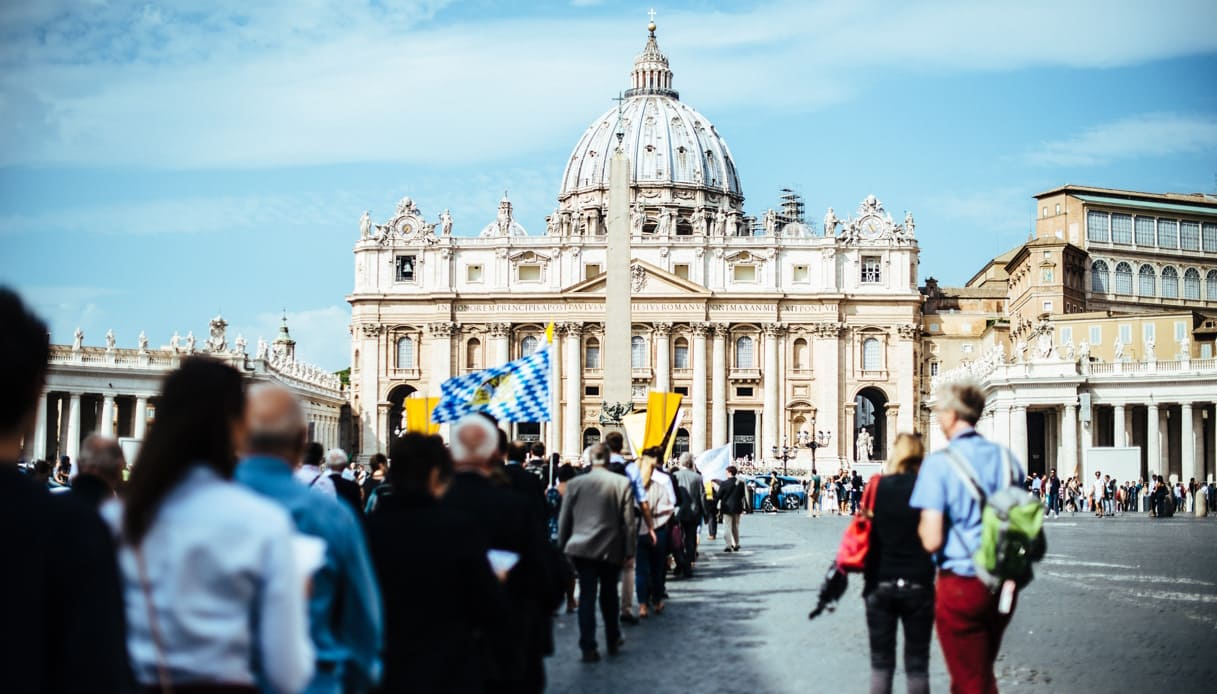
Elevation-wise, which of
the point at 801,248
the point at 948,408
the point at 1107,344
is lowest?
the point at 948,408

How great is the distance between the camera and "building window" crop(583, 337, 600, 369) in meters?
81.4

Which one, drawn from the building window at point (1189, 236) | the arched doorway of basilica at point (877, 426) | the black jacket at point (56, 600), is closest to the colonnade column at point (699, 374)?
the arched doorway of basilica at point (877, 426)

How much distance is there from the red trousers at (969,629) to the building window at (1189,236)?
72.2 meters

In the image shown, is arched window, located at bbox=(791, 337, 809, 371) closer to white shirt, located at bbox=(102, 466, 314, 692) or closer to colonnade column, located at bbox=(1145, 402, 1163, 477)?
colonnade column, located at bbox=(1145, 402, 1163, 477)

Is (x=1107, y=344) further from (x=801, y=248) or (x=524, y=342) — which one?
(x=524, y=342)

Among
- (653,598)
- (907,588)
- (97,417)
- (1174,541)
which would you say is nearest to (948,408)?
(907,588)

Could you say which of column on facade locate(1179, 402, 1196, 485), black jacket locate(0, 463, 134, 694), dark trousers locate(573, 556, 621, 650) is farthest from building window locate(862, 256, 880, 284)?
black jacket locate(0, 463, 134, 694)

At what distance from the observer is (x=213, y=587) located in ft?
A: 12.0

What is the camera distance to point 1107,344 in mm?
64188

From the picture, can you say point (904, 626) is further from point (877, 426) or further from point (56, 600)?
point (877, 426)

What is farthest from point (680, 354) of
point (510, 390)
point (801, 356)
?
point (510, 390)

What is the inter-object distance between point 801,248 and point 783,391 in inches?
317

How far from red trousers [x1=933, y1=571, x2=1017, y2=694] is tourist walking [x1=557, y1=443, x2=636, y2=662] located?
14.2ft

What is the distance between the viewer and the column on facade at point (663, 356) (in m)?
79.9
